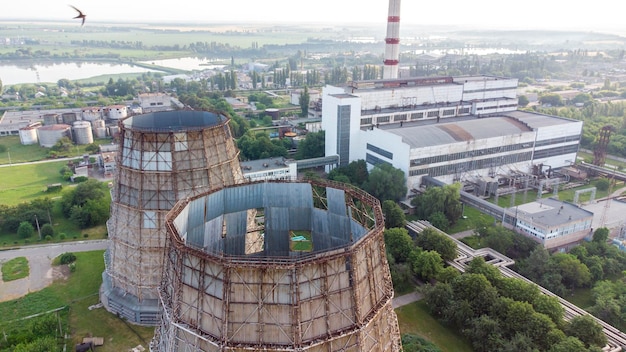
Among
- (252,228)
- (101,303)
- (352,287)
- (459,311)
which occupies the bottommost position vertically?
(101,303)

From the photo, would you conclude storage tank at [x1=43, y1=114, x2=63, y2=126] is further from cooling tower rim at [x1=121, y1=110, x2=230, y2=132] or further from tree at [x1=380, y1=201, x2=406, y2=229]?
tree at [x1=380, y1=201, x2=406, y2=229]

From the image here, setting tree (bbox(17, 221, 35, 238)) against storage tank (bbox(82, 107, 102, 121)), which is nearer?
tree (bbox(17, 221, 35, 238))

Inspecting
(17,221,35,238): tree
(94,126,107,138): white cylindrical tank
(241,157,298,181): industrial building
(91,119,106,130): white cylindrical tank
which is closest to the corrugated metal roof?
(241,157,298,181): industrial building

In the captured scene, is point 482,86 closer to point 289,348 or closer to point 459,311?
point 459,311

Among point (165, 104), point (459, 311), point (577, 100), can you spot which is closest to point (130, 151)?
point (459, 311)

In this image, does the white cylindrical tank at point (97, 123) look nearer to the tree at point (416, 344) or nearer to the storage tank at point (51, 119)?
the storage tank at point (51, 119)

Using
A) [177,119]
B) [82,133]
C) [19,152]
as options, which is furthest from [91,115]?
[177,119]
